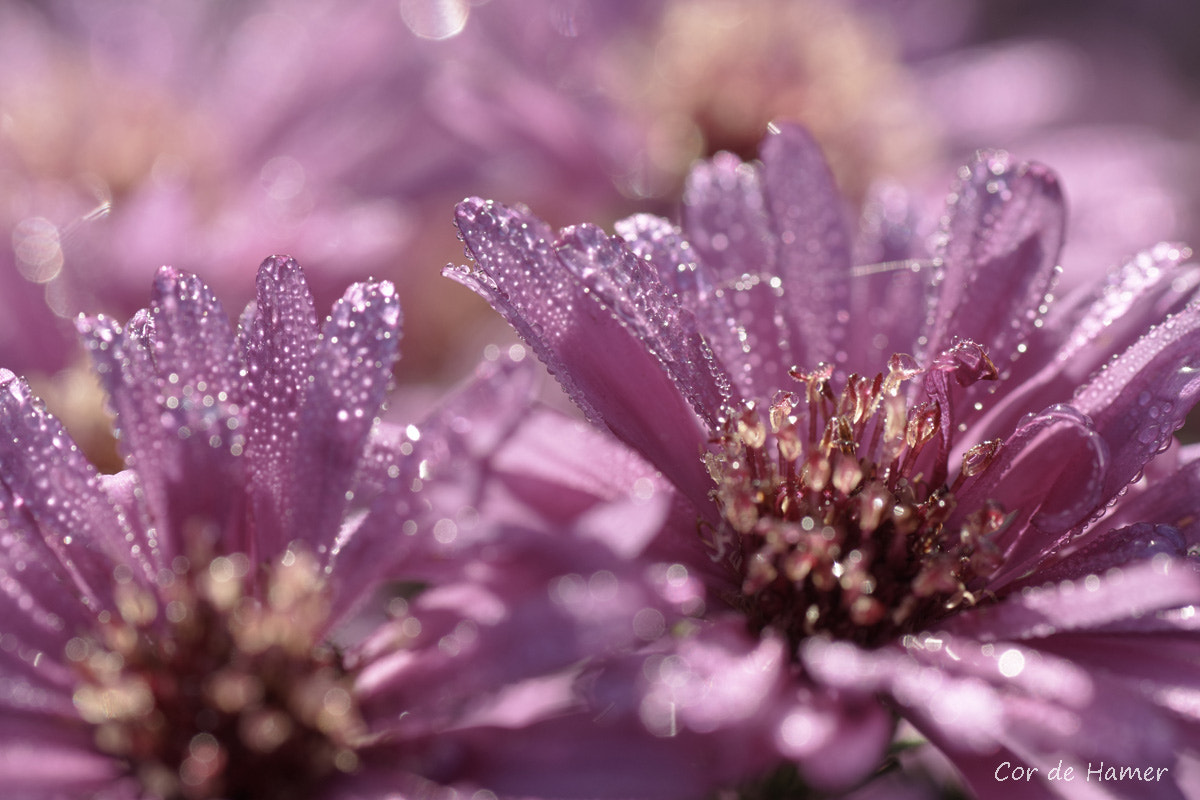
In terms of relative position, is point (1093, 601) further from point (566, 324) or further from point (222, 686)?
point (222, 686)

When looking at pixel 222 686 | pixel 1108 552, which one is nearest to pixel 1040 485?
pixel 1108 552

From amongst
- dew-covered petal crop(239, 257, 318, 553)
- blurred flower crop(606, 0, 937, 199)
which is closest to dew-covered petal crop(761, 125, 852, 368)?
dew-covered petal crop(239, 257, 318, 553)

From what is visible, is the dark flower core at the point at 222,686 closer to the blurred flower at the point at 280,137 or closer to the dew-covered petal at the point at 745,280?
the dew-covered petal at the point at 745,280

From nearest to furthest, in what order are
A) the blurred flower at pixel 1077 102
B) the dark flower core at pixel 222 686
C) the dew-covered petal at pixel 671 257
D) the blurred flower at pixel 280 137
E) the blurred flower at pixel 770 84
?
1. the dark flower core at pixel 222 686
2. the dew-covered petal at pixel 671 257
3. the blurred flower at pixel 280 137
4. the blurred flower at pixel 1077 102
5. the blurred flower at pixel 770 84

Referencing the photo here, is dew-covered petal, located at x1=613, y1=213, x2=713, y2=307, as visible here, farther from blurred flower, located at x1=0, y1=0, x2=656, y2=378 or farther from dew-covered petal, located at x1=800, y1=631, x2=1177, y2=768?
blurred flower, located at x1=0, y1=0, x2=656, y2=378

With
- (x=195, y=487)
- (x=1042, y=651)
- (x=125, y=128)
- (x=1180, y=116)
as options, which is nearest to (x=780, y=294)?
(x=1042, y=651)

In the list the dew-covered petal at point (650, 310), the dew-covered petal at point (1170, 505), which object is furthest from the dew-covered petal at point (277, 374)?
the dew-covered petal at point (1170, 505)

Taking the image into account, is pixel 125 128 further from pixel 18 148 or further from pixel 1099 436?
pixel 1099 436
